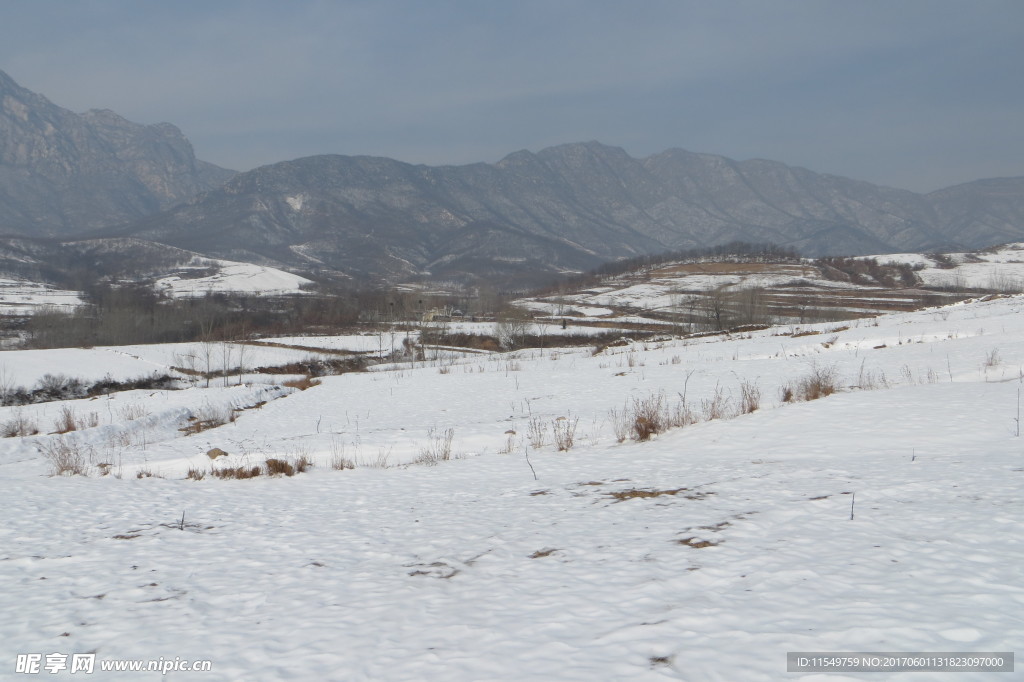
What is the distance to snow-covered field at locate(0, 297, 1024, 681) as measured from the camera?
3561 millimetres

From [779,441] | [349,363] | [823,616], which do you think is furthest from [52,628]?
[349,363]

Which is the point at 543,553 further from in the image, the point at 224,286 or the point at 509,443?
the point at 224,286

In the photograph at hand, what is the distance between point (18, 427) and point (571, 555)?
2895 centimetres

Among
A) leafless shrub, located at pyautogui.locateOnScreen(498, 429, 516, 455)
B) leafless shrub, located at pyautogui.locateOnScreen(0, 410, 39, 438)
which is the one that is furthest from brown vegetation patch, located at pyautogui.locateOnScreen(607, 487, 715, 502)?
leafless shrub, located at pyautogui.locateOnScreen(0, 410, 39, 438)

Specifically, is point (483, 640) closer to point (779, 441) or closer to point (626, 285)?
point (779, 441)

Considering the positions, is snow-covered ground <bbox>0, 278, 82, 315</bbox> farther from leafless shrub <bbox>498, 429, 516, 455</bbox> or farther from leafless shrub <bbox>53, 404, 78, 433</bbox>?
leafless shrub <bbox>498, 429, 516, 455</bbox>

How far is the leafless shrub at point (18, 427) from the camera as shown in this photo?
24125 millimetres

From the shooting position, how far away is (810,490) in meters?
6.45

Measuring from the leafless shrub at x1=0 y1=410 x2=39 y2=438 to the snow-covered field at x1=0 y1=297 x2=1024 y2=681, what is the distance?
18.6 metres

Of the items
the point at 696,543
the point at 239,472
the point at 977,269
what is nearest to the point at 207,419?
the point at 239,472

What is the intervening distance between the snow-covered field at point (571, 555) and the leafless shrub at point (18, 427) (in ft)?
61.0

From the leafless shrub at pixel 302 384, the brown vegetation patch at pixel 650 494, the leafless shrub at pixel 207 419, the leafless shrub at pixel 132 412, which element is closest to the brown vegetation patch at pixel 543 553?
the brown vegetation patch at pixel 650 494

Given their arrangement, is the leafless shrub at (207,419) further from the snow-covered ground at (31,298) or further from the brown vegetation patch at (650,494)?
the snow-covered ground at (31,298)

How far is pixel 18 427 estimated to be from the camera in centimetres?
2505
